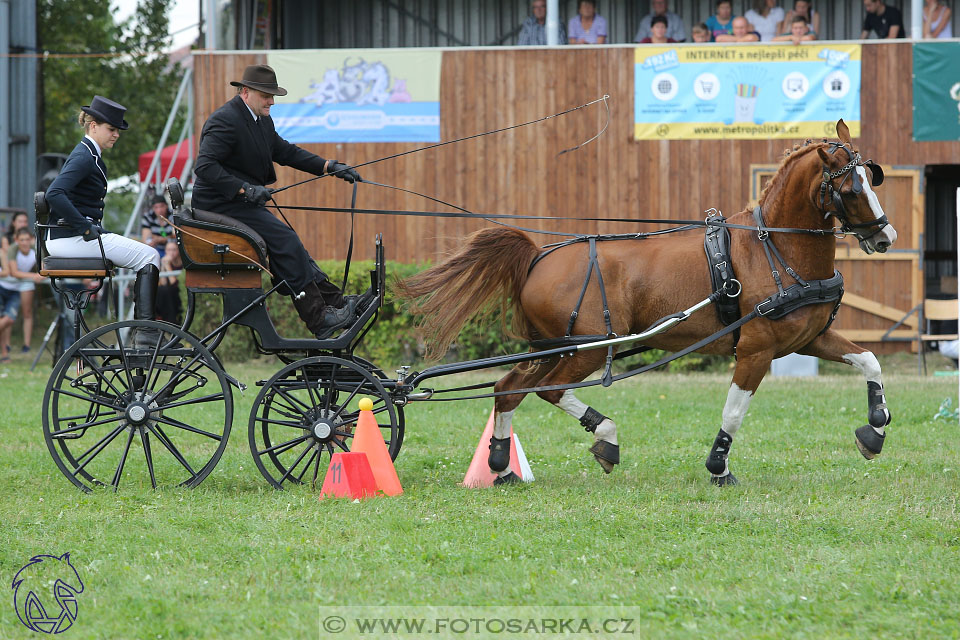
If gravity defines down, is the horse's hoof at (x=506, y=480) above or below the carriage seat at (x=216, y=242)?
below

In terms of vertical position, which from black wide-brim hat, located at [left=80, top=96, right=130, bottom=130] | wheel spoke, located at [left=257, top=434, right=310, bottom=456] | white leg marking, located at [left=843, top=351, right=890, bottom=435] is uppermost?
black wide-brim hat, located at [left=80, top=96, right=130, bottom=130]

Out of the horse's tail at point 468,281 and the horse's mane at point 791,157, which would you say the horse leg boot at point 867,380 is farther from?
the horse's tail at point 468,281

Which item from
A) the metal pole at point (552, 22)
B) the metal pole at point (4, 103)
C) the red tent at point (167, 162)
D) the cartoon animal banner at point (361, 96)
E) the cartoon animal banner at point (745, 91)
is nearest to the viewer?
the cartoon animal banner at point (745, 91)

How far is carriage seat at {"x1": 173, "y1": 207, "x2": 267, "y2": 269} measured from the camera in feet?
21.2

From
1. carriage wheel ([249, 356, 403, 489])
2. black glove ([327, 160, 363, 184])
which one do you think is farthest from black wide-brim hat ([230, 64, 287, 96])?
carriage wheel ([249, 356, 403, 489])

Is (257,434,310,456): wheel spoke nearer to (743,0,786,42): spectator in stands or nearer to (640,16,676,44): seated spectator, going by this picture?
(640,16,676,44): seated spectator

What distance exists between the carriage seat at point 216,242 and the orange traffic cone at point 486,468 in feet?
6.17

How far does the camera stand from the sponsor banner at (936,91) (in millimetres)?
13703

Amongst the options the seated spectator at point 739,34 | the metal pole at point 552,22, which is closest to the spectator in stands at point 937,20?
the seated spectator at point 739,34

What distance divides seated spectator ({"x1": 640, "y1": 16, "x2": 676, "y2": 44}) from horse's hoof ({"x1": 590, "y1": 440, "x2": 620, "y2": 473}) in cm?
926

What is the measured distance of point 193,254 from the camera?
6.52 m

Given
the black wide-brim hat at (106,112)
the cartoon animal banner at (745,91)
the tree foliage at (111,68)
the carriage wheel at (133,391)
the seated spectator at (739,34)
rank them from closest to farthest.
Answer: the carriage wheel at (133,391) → the black wide-brim hat at (106,112) → the cartoon animal banner at (745,91) → the seated spectator at (739,34) → the tree foliage at (111,68)

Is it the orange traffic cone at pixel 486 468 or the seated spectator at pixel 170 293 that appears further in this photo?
the seated spectator at pixel 170 293

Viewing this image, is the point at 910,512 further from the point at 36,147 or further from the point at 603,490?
the point at 36,147
